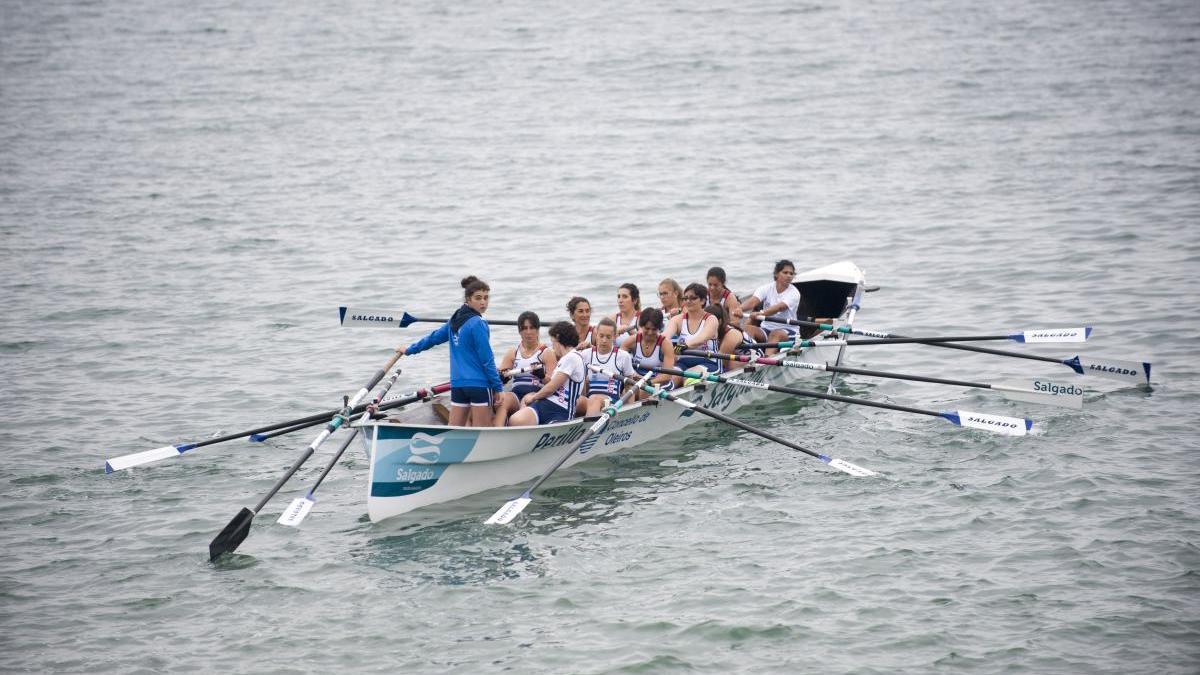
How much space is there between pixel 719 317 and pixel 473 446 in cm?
420

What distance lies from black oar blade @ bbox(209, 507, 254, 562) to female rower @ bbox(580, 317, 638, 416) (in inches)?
154

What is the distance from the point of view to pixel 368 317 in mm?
15625

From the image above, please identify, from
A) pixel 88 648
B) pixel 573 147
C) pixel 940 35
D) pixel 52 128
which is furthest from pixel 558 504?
pixel 940 35

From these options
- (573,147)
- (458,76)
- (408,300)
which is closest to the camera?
(408,300)

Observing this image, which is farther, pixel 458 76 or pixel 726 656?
pixel 458 76

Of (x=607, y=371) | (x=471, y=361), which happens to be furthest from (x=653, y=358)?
(x=471, y=361)

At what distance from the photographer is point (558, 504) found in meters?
13.3

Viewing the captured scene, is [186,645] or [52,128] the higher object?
[52,128]

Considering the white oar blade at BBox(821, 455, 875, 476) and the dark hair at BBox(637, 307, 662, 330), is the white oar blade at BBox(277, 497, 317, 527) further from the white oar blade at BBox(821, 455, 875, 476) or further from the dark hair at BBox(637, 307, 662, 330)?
the white oar blade at BBox(821, 455, 875, 476)

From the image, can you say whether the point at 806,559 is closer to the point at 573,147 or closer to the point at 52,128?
the point at 573,147

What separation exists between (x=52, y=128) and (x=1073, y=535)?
32.9 m

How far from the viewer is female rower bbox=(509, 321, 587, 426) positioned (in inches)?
535

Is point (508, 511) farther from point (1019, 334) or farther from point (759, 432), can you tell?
point (1019, 334)

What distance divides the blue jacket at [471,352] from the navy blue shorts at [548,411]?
2.63ft
